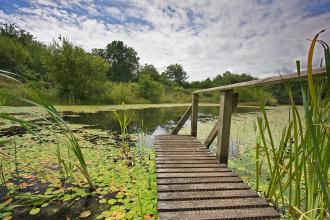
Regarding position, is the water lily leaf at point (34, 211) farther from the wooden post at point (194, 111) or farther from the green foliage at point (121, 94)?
the green foliage at point (121, 94)

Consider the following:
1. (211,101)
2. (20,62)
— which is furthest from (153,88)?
(20,62)

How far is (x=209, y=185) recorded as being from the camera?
1663mm

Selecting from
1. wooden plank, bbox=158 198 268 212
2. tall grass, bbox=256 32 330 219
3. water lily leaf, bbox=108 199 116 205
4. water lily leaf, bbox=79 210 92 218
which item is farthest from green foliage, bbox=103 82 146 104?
tall grass, bbox=256 32 330 219

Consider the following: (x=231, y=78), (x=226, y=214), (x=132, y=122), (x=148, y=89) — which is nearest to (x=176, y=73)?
(x=231, y=78)

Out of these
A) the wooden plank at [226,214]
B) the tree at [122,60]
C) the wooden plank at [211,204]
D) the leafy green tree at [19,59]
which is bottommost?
the wooden plank at [226,214]

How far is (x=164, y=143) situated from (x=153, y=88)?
45.0 feet

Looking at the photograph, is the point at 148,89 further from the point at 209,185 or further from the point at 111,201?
the point at 209,185

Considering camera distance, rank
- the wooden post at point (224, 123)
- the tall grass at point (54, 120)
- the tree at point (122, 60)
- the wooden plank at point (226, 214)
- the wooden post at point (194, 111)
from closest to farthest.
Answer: the tall grass at point (54, 120), the wooden plank at point (226, 214), the wooden post at point (224, 123), the wooden post at point (194, 111), the tree at point (122, 60)

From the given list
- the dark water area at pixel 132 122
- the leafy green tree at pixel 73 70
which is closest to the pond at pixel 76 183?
the dark water area at pixel 132 122

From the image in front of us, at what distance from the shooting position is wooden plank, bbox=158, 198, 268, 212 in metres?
1.31

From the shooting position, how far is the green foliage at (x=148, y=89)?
16.1 metres

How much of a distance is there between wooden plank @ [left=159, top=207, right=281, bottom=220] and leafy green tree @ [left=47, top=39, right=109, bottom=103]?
11.4 meters

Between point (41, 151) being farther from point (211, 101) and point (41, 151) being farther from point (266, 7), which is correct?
point (211, 101)

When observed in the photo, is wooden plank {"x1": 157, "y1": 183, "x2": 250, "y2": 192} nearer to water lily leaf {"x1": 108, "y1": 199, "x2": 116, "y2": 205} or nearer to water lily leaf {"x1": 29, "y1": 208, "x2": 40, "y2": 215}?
water lily leaf {"x1": 108, "y1": 199, "x2": 116, "y2": 205}
